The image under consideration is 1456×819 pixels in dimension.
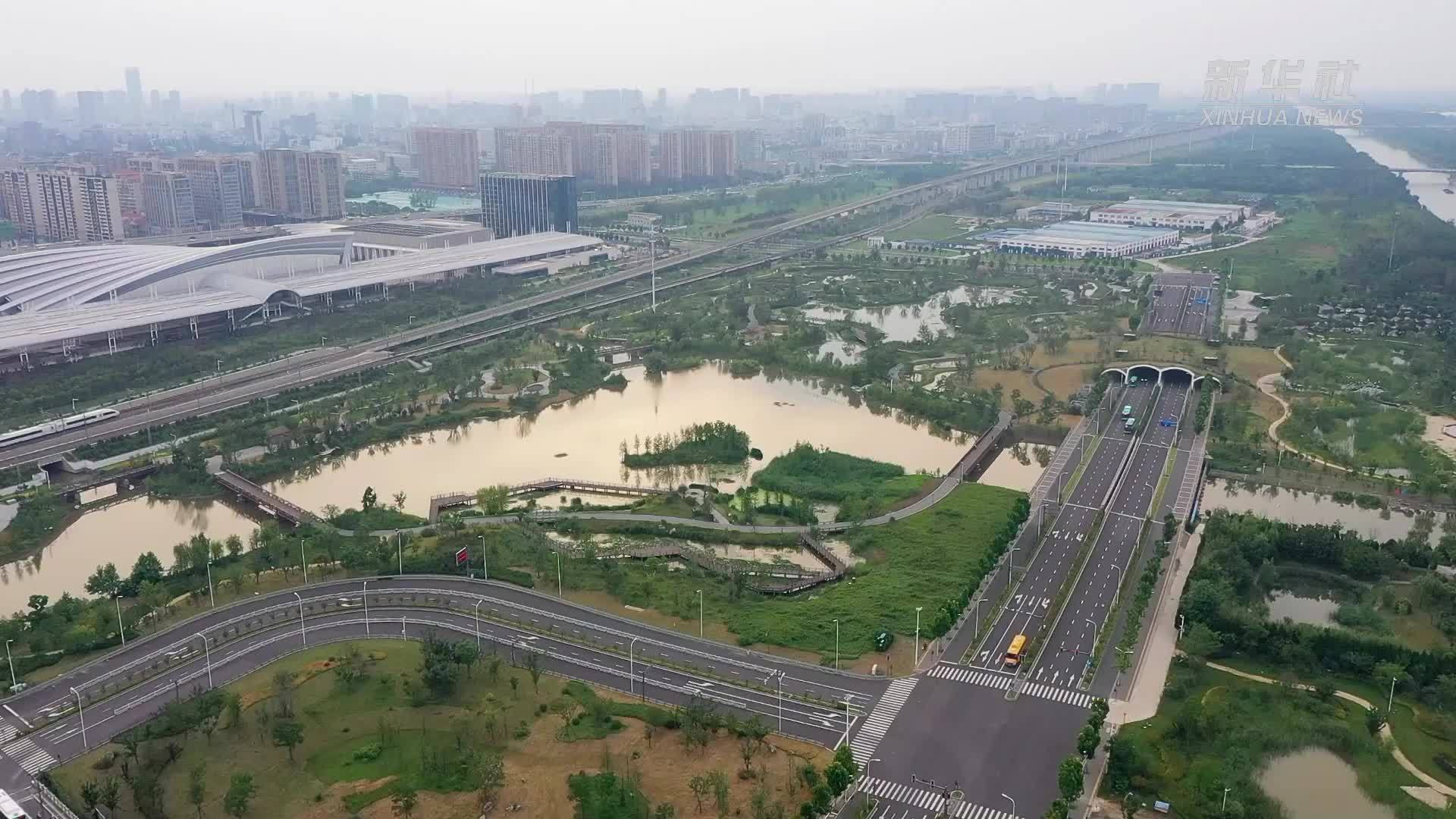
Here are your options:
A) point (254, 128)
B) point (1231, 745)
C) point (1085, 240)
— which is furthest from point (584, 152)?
point (1231, 745)

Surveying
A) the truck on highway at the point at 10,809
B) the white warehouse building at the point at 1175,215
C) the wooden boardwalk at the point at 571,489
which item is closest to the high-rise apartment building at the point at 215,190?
the wooden boardwalk at the point at 571,489

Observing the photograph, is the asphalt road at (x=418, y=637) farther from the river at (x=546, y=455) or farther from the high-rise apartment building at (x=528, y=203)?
the high-rise apartment building at (x=528, y=203)

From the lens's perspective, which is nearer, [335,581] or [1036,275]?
[335,581]

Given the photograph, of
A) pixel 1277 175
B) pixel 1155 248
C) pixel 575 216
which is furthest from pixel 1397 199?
pixel 575 216

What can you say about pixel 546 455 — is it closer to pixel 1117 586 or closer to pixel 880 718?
pixel 1117 586

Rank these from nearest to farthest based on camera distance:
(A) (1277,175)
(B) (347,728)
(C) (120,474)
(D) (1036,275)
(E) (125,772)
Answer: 1. (E) (125,772)
2. (B) (347,728)
3. (C) (120,474)
4. (D) (1036,275)
5. (A) (1277,175)

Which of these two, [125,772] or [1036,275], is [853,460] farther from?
[1036,275]
